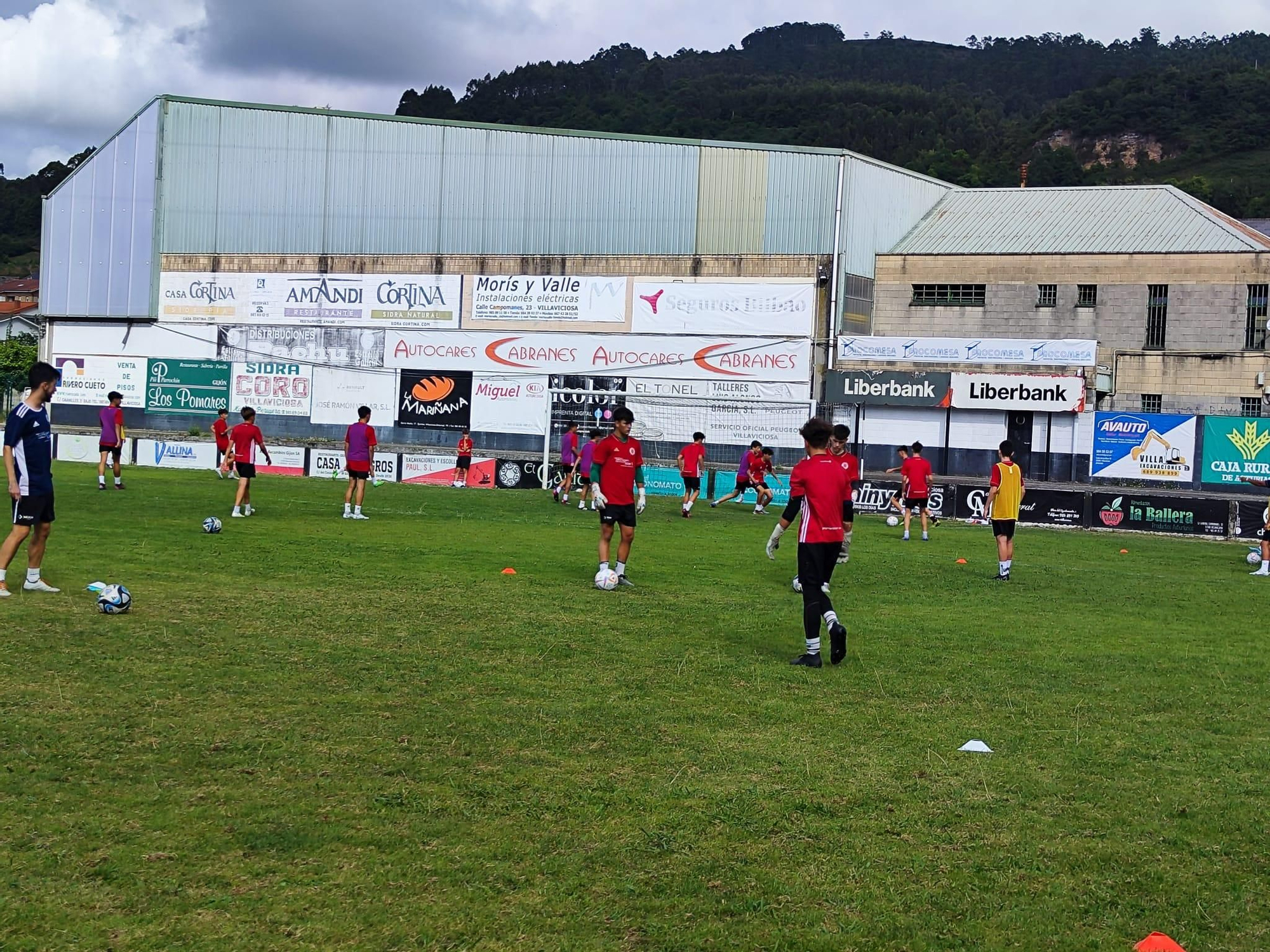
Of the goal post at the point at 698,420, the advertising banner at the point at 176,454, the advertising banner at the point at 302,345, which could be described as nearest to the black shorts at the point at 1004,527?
the goal post at the point at 698,420

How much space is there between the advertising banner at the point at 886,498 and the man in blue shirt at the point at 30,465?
22282 millimetres

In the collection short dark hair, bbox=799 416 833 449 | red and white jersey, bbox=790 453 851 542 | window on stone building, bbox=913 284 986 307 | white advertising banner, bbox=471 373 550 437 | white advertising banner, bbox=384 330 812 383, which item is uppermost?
window on stone building, bbox=913 284 986 307

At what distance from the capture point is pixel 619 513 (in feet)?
51.0

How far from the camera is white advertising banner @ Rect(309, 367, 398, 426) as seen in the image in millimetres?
49938

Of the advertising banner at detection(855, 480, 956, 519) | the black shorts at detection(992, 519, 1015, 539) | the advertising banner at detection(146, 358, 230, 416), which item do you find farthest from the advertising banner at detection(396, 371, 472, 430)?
the black shorts at detection(992, 519, 1015, 539)

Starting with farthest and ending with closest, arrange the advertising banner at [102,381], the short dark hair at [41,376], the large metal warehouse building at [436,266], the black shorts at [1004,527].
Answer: the advertising banner at [102,381] → the large metal warehouse building at [436,266] → the black shorts at [1004,527] → the short dark hair at [41,376]

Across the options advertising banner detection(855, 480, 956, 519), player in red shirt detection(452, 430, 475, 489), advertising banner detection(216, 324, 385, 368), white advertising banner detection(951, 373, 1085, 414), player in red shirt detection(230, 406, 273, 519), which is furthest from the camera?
advertising banner detection(216, 324, 385, 368)

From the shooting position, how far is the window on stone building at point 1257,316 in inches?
1756

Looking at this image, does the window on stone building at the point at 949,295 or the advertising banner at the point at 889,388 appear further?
the window on stone building at the point at 949,295

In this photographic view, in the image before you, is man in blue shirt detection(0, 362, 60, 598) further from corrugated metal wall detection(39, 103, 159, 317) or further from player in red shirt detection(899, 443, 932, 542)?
corrugated metal wall detection(39, 103, 159, 317)

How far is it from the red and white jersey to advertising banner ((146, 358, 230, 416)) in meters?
43.9

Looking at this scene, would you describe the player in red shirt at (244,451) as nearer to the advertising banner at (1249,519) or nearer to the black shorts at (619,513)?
the black shorts at (619,513)

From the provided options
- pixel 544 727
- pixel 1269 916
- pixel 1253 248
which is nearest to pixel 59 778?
pixel 544 727

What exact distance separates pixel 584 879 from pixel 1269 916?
2.80 m
